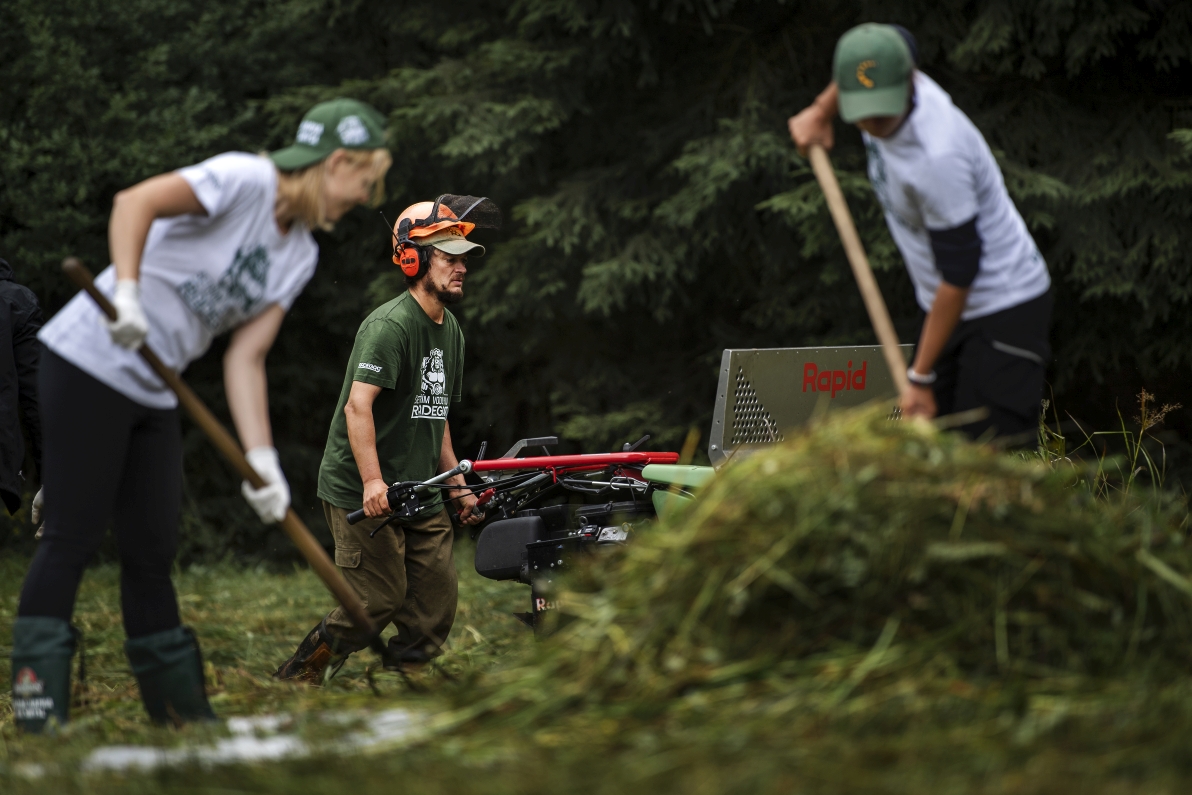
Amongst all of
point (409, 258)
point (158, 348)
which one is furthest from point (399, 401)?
point (158, 348)

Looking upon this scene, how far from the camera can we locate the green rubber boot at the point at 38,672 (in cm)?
300

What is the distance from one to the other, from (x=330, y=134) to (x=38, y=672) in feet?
5.10

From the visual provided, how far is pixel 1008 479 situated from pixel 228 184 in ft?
6.51

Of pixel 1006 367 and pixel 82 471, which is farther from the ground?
pixel 82 471

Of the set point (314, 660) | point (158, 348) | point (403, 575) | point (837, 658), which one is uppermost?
point (158, 348)

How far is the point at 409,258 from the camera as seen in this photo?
15.0 ft

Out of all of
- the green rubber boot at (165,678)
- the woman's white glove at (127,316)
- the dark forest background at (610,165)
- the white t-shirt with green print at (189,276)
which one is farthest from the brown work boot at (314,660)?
the dark forest background at (610,165)

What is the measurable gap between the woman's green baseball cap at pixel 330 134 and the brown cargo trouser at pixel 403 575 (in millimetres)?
1659

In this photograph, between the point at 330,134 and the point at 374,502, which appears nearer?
the point at 330,134

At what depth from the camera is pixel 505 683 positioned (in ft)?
8.36

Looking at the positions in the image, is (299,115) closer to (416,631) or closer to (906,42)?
(416,631)

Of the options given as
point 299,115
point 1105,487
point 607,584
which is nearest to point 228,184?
point 607,584

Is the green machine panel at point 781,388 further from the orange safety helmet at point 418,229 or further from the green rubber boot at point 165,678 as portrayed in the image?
the green rubber boot at point 165,678

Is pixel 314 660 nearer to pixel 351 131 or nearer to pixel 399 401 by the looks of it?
pixel 399 401
